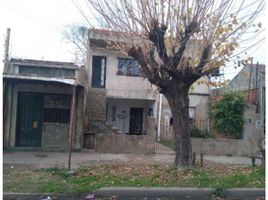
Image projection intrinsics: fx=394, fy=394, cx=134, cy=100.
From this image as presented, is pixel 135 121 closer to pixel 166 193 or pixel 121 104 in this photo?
pixel 121 104

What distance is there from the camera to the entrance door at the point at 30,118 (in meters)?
16.7

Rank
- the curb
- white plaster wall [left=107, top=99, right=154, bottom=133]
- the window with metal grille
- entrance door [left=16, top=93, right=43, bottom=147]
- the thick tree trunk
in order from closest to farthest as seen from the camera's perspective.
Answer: the curb → the thick tree trunk → entrance door [left=16, top=93, right=43, bottom=147] → the window with metal grille → white plaster wall [left=107, top=99, right=154, bottom=133]

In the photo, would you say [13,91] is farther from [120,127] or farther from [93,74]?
[120,127]

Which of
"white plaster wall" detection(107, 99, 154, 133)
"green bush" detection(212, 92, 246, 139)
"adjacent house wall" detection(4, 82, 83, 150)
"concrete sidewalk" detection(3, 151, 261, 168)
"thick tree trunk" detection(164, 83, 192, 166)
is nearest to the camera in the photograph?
"thick tree trunk" detection(164, 83, 192, 166)

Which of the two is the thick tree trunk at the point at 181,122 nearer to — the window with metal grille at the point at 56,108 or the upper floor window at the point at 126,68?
the window with metal grille at the point at 56,108

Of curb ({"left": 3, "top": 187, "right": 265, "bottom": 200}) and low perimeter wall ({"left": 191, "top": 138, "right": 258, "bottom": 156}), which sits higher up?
low perimeter wall ({"left": 191, "top": 138, "right": 258, "bottom": 156})

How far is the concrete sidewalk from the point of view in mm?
12688

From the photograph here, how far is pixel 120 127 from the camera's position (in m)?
23.8

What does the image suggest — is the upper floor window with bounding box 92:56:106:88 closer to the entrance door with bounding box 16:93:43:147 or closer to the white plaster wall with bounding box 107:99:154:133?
the white plaster wall with bounding box 107:99:154:133

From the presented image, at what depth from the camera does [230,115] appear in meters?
20.0

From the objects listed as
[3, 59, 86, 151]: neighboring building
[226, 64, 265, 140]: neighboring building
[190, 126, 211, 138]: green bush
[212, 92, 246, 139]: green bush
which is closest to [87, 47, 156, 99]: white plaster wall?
[190, 126, 211, 138]: green bush

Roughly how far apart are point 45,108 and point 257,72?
12757mm

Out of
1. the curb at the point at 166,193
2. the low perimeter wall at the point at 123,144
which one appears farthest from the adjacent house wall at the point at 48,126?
the curb at the point at 166,193

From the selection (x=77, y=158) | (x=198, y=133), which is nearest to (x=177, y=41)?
(x=77, y=158)
